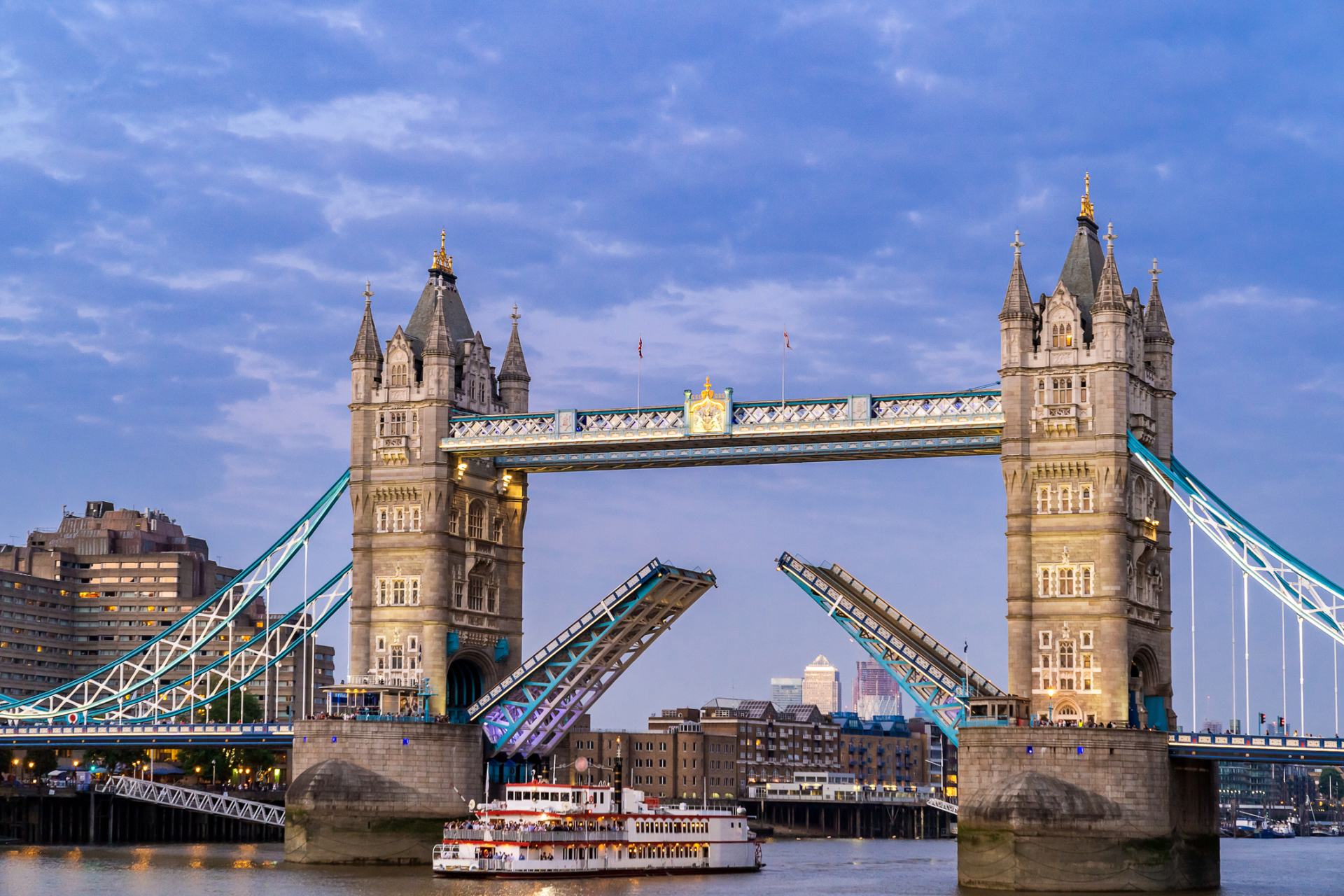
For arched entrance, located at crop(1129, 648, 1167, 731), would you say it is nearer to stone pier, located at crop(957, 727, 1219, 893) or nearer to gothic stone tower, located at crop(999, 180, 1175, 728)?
gothic stone tower, located at crop(999, 180, 1175, 728)

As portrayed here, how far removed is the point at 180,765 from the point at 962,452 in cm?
7415

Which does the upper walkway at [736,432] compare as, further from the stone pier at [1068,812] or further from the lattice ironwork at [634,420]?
the stone pier at [1068,812]

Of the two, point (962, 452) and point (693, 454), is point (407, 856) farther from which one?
point (962, 452)

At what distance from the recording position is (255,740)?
84625 mm

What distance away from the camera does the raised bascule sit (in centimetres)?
7025

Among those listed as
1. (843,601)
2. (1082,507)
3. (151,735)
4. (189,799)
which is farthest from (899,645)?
(189,799)

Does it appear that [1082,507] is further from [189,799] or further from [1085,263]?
[189,799]

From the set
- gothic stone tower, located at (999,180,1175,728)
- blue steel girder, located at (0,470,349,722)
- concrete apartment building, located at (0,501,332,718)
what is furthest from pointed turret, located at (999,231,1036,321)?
concrete apartment building, located at (0,501,332,718)

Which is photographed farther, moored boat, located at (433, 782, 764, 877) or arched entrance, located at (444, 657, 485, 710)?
arched entrance, located at (444, 657, 485, 710)

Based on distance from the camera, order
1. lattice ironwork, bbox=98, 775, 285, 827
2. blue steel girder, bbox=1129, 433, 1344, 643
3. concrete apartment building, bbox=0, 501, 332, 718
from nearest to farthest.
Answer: blue steel girder, bbox=1129, 433, 1344, 643 → lattice ironwork, bbox=98, 775, 285, 827 → concrete apartment building, bbox=0, 501, 332, 718

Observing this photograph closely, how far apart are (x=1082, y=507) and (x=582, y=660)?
2102 cm

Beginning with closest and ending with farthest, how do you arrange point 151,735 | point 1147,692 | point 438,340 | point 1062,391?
point 1062,391 → point 1147,692 → point 438,340 → point 151,735

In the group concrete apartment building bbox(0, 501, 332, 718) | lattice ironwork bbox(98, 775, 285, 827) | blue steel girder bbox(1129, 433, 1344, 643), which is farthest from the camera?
concrete apartment building bbox(0, 501, 332, 718)

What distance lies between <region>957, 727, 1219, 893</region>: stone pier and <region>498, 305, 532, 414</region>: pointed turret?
2598cm
